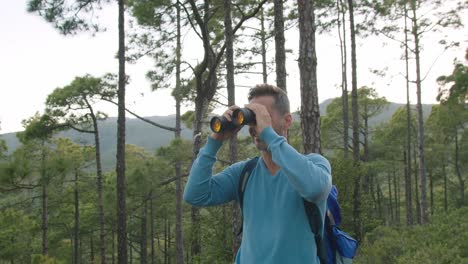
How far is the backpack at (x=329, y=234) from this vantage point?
1.78m

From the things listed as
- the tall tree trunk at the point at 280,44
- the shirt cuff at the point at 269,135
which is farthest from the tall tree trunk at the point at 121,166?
the shirt cuff at the point at 269,135

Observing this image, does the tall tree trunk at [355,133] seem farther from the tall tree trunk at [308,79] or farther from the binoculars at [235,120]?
the binoculars at [235,120]

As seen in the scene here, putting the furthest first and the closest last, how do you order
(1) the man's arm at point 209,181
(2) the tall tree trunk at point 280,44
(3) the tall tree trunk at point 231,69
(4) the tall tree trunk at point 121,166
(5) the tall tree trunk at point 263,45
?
(5) the tall tree trunk at point 263,45, (4) the tall tree trunk at point 121,166, (3) the tall tree trunk at point 231,69, (2) the tall tree trunk at point 280,44, (1) the man's arm at point 209,181

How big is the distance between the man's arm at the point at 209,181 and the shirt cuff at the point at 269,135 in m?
0.34

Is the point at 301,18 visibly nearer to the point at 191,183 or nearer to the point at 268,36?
the point at 191,183

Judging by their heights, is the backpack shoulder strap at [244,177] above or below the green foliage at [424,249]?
above

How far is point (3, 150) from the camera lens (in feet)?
73.7

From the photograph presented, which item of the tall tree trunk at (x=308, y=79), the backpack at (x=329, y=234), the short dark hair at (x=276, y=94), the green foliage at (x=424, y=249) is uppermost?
the tall tree trunk at (x=308, y=79)

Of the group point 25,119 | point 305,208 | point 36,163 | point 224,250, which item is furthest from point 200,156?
point 25,119

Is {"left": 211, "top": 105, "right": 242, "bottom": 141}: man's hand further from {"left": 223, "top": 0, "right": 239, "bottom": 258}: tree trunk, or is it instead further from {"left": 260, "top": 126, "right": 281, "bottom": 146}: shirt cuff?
{"left": 223, "top": 0, "right": 239, "bottom": 258}: tree trunk

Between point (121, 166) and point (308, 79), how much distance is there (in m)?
5.84

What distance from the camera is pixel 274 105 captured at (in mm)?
1928

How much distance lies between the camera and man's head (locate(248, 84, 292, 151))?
1.93 meters

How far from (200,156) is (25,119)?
18.3 m
